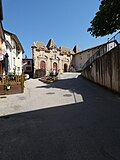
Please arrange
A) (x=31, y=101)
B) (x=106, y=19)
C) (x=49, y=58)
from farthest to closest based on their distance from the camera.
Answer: (x=49, y=58) < (x=106, y=19) < (x=31, y=101)

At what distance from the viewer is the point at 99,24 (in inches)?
638

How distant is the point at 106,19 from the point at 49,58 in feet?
106

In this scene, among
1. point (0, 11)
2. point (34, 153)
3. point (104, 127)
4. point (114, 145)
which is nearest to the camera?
point (34, 153)

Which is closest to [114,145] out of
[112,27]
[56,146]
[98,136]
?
[98,136]

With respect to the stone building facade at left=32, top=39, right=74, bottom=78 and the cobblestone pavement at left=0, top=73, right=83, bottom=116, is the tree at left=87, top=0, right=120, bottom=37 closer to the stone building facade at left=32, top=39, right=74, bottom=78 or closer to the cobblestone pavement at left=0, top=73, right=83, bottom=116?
the cobblestone pavement at left=0, top=73, right=83, bottom=116

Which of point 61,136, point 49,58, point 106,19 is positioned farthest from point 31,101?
point 49,58

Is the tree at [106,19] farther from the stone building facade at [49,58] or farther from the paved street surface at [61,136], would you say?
the stone building facade at [49,58]

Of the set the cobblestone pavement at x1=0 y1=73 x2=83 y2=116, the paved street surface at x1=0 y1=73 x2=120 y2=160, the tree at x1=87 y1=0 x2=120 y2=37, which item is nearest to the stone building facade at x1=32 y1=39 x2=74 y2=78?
the tree at x1=87 y1=0 x2=120 y2=37

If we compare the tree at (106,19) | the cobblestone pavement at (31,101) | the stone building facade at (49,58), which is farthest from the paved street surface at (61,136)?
the stone building facade at (49,58)

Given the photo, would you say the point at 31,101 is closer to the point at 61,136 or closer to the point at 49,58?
the point at 61,136

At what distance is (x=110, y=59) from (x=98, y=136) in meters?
8.66

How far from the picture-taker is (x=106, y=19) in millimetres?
15438

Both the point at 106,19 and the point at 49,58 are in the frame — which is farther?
the point at 49,58

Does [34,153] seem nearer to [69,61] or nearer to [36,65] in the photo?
[36,65]
